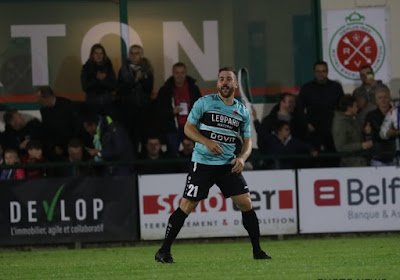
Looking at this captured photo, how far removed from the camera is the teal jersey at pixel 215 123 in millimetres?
12336

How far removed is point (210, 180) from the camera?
40.8 feet

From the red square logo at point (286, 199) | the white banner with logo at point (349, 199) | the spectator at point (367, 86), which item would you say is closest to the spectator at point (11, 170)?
the red square logo at point (286, 199)

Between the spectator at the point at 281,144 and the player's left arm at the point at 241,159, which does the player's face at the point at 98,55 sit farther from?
the player's left arm at the point at 241,159

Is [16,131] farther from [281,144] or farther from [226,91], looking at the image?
[226,91]

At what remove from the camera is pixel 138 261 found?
1390 centimetres

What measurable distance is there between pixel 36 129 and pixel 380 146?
5244 millimetres

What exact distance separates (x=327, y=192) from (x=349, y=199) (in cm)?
34

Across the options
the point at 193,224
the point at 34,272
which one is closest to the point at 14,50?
the point at 193,224

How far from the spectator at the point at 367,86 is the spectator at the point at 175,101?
8.34 ft

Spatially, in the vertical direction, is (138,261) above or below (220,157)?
below

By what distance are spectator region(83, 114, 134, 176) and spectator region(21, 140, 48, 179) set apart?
0.73m

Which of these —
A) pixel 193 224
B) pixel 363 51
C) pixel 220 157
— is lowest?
pixel 193 224

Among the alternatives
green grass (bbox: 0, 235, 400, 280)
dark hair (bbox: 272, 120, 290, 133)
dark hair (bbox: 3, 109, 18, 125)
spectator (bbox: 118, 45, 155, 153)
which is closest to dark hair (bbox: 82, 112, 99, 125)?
spectator (bbox: 118, 45, 155, 153)

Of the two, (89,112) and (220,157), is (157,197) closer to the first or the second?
(89,112)
